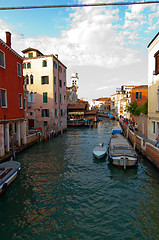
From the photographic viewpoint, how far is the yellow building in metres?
16.7

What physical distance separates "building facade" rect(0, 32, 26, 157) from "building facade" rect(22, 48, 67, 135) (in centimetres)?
1057

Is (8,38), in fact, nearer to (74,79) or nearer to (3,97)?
(3,97)

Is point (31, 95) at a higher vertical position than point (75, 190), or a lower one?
higher

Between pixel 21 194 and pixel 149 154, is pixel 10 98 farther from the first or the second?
pixel 149 154

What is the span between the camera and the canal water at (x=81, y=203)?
672 cm

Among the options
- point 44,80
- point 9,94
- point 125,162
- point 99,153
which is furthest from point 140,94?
point 9,94

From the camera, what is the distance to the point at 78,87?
7919cm

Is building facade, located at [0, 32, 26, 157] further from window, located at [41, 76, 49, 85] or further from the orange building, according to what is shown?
the orange building

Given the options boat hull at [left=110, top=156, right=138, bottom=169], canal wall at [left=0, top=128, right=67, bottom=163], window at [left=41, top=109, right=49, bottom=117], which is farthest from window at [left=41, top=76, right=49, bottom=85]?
boat hull at [left=110, top=156, right=138, bottom=169]

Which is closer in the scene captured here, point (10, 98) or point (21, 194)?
point (21, 194)

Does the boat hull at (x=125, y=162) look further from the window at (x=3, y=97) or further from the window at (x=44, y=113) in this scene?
the window at (x=44, y=113)

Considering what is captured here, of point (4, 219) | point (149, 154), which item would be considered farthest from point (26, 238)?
point (149, 154)

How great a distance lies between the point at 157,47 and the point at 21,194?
1773cm

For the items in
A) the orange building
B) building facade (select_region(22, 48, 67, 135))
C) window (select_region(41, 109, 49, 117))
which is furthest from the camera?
the orange building
